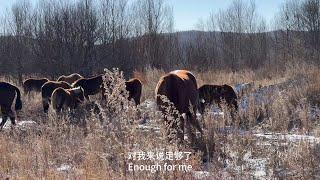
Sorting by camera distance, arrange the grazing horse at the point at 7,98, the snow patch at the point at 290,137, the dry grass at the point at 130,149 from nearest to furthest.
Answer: the dry grass at the point at 130,149 → the snow patch at the point at 290,137 → the grazing horse at the point at 7,98

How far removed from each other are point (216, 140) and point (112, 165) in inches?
80.9

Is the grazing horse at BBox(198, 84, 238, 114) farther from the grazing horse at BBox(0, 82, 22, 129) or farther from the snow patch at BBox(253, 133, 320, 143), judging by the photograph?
the grazing horse at BBox(0, 82, 22, 129)

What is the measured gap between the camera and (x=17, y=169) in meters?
5.95

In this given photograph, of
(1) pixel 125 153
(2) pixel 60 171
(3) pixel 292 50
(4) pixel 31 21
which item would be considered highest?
(4) pixel 31 21

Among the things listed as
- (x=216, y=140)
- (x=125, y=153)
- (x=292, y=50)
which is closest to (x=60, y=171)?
(x=125, y=153)

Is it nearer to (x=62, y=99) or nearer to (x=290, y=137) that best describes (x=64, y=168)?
(x=290, y=137)

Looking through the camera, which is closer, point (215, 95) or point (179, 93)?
point (179, 93)

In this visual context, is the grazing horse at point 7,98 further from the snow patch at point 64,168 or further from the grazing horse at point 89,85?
the snow patch at point 64,168

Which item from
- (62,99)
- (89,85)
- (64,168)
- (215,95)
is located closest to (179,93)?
(64,168)

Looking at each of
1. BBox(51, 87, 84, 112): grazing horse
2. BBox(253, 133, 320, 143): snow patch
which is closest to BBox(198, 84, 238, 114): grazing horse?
BBox(253, 133, 320, 143): snow patch

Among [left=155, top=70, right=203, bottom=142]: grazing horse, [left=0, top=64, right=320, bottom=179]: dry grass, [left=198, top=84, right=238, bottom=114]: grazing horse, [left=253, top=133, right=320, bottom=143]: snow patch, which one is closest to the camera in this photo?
[left=0, top=64, right=320, bottom=179]: dry grass

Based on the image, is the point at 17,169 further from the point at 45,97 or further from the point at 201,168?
the point at 45,97

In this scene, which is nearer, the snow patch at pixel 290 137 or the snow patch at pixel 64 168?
the snow patch at pixel 64 168

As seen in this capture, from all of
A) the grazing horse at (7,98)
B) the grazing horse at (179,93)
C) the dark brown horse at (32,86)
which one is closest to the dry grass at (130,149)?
the grazing horse at (179,93)
